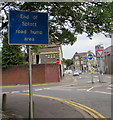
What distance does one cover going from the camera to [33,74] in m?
26.6

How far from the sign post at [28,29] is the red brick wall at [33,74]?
69.5 ft

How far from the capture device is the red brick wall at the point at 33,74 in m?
26.3

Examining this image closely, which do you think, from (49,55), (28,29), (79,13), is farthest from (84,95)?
(49,55)

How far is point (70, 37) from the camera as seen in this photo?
841 centimetres

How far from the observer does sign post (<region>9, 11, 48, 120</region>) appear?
194 inches

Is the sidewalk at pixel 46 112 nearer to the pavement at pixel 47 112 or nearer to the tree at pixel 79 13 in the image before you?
the pavement at pixel 47 112

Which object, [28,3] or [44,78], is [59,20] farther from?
[44,78]

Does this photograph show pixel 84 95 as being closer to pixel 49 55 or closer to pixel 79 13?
pixel 79 13

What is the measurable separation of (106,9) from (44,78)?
21053 millimetres

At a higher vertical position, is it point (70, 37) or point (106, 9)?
point (106, 9)

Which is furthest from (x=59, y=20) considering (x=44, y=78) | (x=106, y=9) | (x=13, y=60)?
(x=13, y=60)

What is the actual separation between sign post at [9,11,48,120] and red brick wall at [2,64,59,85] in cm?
2117

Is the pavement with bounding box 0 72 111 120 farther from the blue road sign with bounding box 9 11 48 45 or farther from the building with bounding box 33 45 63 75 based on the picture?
the building with bounding box 33 45 63 75

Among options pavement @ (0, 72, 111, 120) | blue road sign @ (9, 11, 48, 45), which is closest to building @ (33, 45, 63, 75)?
pavement @ (0, 72, 111, 120)
